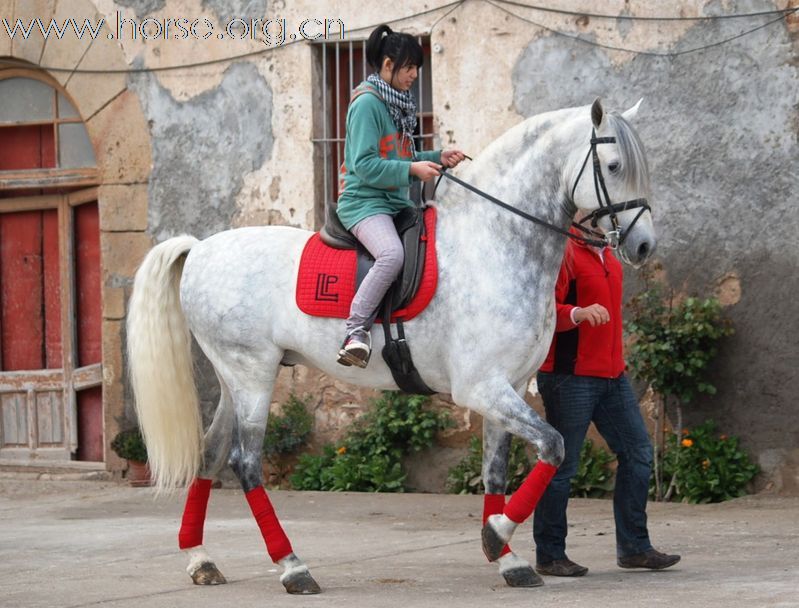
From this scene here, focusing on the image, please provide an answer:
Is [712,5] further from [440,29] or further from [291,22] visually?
[291,22]

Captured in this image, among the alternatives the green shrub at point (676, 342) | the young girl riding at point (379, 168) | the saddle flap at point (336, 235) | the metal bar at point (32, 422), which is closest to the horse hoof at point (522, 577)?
the young girl riding at point (379, 168)

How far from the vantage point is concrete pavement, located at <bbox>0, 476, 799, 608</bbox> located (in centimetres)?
579

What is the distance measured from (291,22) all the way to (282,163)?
1111 millimetres

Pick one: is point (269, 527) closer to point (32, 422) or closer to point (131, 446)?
point (131, 446)

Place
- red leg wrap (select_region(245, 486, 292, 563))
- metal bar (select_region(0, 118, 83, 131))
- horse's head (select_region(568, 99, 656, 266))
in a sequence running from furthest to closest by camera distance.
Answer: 1. metal bar (select_region(0, 118, 83, 131))
2. red leg wrap (select_region(245, 486, 292, 563))
3. horse's head (select_region(568, 99, 656, 266))

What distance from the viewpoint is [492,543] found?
5867mm

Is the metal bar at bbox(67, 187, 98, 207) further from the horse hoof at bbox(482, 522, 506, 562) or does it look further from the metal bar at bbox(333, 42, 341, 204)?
the horse hoof at bbox(482, 522, 506, 562)

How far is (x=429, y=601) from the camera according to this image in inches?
224

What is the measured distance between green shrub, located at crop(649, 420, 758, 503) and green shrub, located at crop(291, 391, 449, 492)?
181 cm

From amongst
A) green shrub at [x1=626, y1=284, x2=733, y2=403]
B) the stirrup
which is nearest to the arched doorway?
green shrub at [x1=626, y1=284, x2=733, y2=403]

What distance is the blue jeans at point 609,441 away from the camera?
623 cm

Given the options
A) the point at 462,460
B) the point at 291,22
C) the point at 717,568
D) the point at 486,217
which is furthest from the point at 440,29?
the point at 717,568

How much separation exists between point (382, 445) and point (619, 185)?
4.78m

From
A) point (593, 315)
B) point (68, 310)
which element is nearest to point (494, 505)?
point (593, 315)
